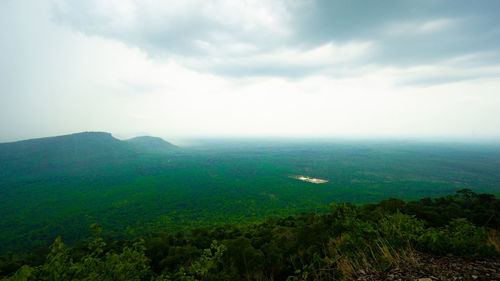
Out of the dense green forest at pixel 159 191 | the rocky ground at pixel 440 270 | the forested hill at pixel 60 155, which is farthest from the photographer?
the forested hill at pixel 60 155

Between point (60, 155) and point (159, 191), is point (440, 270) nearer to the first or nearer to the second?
point (159, 191)

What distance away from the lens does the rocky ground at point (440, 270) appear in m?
3.24

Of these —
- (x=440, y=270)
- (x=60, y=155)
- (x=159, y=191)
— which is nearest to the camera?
(x=440, y=270)

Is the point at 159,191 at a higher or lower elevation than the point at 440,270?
lower

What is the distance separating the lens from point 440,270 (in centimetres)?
350

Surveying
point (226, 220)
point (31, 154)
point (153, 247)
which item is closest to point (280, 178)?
point (226, 220)

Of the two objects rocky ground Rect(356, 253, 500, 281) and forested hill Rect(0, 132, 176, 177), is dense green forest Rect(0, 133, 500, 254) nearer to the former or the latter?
forested hill Rect(0, 132, 176, 177)

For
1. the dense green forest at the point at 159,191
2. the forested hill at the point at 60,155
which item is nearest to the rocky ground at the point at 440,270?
the dense green forest at the point at 159,191

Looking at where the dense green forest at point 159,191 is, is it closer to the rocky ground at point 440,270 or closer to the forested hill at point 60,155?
the forested hill at point 60,155

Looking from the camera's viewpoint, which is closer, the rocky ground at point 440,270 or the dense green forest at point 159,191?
the rocky ground at point 440,270

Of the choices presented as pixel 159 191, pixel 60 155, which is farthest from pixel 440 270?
pixel 60 155

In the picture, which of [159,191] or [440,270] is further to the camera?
[159,191]

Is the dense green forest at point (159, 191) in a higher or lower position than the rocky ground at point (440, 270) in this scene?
lower

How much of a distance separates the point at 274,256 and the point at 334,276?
310 inches
